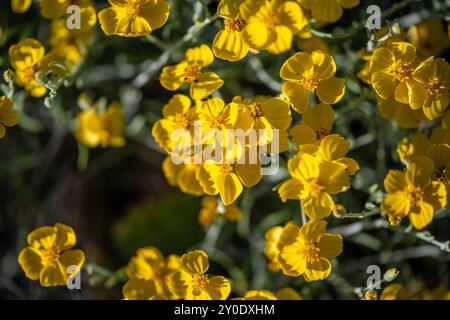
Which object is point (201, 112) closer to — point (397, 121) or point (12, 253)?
point (397, 121)

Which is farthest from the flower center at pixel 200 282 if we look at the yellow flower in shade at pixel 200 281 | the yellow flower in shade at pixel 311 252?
the yellow flower in shade at pixel 311 252

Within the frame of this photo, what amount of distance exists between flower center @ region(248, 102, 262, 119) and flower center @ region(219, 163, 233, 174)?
22 centimetres

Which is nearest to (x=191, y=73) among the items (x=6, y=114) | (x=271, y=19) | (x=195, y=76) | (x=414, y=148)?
(x=195, y=76)

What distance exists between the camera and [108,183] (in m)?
3.88

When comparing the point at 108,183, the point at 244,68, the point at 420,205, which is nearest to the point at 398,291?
Result: the point at 420,205

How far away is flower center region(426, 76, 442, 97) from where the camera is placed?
7.13 ft

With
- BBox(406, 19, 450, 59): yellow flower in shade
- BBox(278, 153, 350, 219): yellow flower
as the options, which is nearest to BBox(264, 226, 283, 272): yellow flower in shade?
BBox(278, 153, 350, 219): yellow flower

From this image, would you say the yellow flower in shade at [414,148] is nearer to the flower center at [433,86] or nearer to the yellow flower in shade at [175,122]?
the flower center at [433,86]

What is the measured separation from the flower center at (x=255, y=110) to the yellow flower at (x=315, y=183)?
0.22m

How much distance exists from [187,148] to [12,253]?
1.91 metres

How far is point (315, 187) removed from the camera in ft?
6.88

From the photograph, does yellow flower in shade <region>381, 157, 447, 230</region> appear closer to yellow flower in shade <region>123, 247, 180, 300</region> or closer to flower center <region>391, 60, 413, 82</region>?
flower center <region>391, 60, 413, 82</region>

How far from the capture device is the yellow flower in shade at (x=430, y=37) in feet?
8.89

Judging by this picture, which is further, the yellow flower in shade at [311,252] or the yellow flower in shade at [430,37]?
the yellow flower in shade at [430,37]
